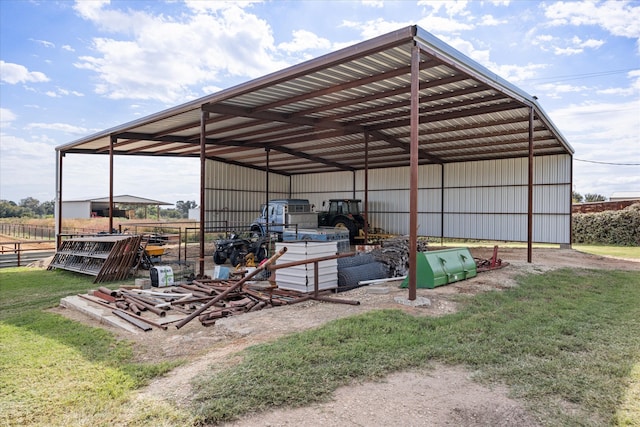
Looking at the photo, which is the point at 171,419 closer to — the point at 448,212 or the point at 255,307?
the point at 255,307

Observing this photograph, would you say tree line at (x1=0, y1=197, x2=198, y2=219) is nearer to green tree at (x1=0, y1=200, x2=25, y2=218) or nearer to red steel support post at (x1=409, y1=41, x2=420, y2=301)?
green tree at (x1=0, y1=200, x2=25, y2=218)

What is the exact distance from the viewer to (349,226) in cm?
1941

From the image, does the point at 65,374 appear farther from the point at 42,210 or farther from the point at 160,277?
the point at 42,210

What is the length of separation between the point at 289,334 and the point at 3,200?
69464mm

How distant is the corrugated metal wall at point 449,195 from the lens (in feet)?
59.4

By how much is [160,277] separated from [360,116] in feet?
27.1

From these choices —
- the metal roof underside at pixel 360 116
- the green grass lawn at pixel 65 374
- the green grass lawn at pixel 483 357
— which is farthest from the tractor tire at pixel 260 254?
the green grass lawn at pixel 483 357

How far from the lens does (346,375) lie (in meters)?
4.02

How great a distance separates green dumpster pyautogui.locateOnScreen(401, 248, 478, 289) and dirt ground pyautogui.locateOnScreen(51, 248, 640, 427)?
3.55ft

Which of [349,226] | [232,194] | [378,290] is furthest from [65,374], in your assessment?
[232,194]

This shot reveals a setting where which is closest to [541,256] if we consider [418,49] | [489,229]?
[489,229]

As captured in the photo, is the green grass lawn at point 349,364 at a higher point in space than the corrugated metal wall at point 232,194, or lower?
lower

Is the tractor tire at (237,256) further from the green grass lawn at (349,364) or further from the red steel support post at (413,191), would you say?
the red steel support post at (413,191)

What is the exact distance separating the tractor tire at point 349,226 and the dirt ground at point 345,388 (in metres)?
12.0
